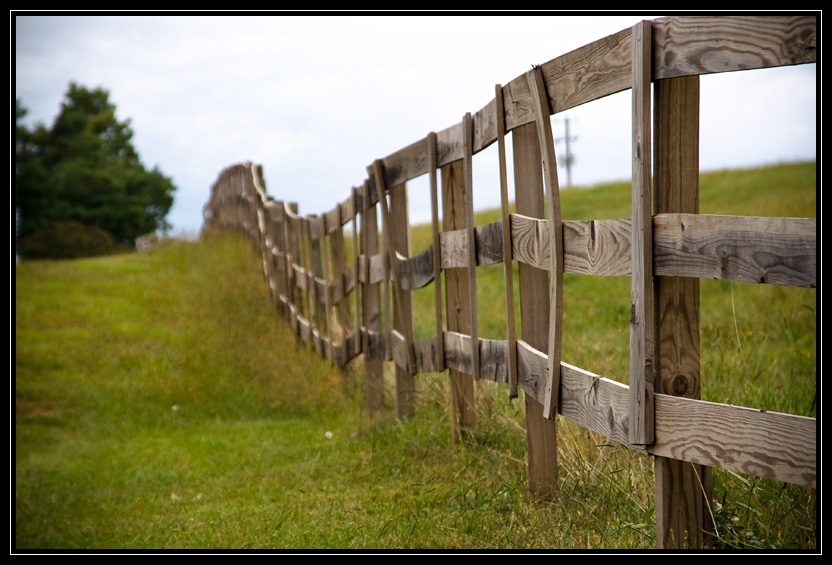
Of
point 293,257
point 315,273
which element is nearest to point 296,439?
point 315,273

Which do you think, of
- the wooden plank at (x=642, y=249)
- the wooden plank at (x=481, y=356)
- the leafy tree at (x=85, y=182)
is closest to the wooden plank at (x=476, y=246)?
the wooden plank at (x=481, y=356)

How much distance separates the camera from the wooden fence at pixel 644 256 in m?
2.28

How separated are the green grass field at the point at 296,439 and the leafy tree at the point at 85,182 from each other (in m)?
19.9

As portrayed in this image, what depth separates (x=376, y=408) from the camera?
6.63 m

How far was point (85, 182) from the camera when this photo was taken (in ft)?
108

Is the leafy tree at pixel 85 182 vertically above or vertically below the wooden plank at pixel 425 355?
above

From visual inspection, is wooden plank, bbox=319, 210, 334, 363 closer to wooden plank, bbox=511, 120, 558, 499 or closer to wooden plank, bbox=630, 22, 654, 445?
wooden plank, bbox=511, 120, 558, 499

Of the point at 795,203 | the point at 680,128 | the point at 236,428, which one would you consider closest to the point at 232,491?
the point at 236,428

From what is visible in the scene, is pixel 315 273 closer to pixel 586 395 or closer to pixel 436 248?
pixel 436 248

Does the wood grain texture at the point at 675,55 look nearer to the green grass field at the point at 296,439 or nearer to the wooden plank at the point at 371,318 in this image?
the green grass field at the point at 296,439

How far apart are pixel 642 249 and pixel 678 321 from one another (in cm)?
34

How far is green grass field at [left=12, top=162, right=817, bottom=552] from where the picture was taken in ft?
11.5
